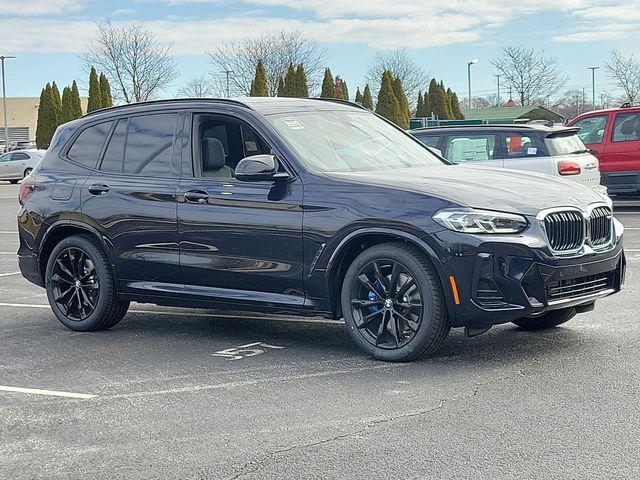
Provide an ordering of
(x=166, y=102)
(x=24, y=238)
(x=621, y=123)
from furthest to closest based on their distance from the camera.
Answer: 1. (x=621, y=123)
2. (x=24, y=238)
3. (x=166, y=102)

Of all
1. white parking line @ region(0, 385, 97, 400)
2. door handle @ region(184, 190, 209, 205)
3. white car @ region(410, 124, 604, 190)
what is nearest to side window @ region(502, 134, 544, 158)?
white car @ region(410, 124, 604, 190)

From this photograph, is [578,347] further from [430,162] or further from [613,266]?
[430,162]

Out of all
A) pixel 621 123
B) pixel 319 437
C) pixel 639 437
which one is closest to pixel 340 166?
pixel 319 437

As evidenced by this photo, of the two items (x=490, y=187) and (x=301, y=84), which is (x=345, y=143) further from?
(x=301, y=84)

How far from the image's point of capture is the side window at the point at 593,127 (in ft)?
61.5

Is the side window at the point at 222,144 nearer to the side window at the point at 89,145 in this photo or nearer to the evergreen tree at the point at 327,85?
the side window at the point at 89,145

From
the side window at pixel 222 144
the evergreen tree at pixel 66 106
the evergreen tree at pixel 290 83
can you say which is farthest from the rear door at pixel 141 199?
the evergreen tree at pixel 66 106

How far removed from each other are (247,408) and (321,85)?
60.1 metres

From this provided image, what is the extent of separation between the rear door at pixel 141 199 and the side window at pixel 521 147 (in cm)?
776

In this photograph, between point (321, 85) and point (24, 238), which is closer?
point (24, 238)

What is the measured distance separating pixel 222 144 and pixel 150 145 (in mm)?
645

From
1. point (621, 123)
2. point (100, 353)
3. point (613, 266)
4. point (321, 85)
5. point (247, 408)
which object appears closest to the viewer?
point (247, 408)

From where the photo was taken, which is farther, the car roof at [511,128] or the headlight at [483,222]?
the car roof at [511,128]

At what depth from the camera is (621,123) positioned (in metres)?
18.5
